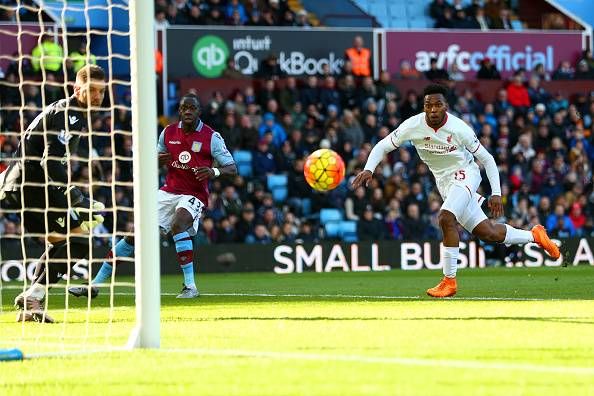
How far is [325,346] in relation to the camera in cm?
862

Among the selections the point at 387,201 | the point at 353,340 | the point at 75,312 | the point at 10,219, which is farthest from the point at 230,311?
the point at 387,201

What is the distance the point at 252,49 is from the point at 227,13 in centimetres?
99

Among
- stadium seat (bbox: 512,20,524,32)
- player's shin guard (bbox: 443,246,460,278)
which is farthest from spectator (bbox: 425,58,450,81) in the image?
player's shin guard (bbox: 443,246,460,278)

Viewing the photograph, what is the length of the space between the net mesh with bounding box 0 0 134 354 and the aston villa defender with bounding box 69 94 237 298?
676mm

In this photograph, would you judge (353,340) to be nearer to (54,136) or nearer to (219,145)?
(54,136)

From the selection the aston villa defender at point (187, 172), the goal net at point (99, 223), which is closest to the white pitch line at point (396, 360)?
the goal net at point (99, 223)

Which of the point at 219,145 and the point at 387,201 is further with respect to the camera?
the point at 387,201

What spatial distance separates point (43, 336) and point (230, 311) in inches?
108

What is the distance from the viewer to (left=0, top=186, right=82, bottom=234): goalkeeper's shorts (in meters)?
11.6

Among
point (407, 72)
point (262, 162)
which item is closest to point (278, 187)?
point (262, 162)

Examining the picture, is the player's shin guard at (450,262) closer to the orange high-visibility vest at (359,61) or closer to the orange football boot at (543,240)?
the orange football boot at (543,240)

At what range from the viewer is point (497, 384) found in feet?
21.9

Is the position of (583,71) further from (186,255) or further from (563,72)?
(186,255)

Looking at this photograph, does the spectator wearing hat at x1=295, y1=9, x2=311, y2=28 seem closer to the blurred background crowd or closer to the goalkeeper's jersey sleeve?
the blurred background crowd
